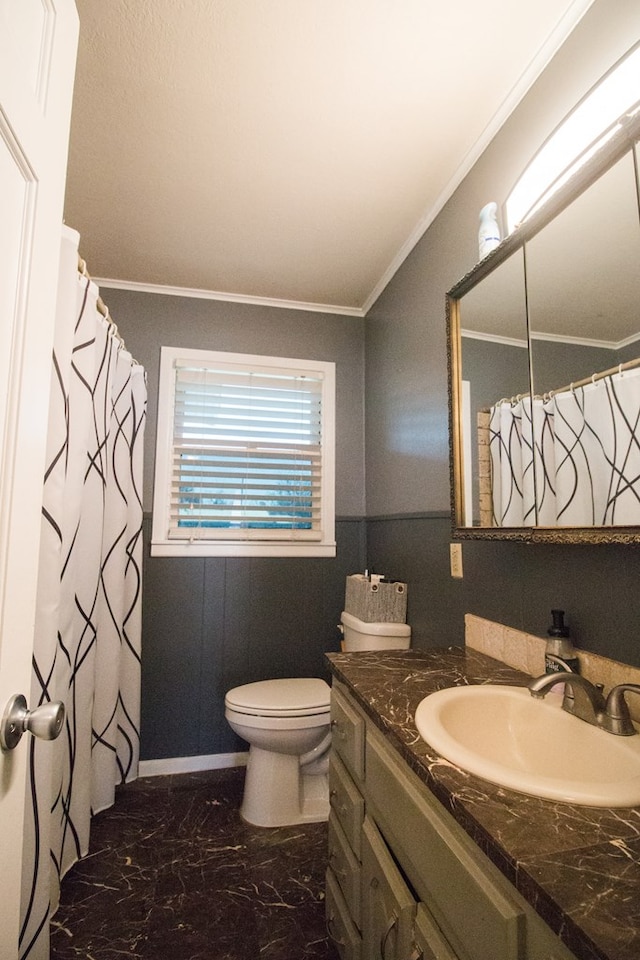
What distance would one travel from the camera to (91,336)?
148 cm

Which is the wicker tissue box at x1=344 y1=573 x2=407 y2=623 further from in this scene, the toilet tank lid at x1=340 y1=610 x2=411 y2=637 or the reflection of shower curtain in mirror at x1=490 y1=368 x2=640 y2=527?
the reflection of shower curtain in mirror at x1=490 y1=368 x2=640 y2=527

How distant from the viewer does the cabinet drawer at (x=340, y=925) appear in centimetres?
104

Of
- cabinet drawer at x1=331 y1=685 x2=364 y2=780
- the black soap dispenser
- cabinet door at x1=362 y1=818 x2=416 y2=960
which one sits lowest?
cabinet door at x1=362 y1=818 x2=416 y2=960

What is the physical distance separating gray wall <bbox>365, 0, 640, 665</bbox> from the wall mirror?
0.38 ft

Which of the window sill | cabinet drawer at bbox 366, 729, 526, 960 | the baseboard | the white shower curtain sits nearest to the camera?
cabinet drawer at bbox 366, 729, 526, 960

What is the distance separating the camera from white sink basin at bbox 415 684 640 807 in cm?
64

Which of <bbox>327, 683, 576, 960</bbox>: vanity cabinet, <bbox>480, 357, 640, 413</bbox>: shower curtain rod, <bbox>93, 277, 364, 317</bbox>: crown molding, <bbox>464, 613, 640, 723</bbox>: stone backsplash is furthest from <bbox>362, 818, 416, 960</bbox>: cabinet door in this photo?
<bbox>93, 277, 364, 317</bbox>: crown molding

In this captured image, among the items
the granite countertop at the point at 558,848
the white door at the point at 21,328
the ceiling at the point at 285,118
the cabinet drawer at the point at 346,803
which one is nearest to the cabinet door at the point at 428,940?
the granite countertop at the point at 558,848

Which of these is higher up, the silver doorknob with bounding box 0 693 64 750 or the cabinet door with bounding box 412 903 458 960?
the silver doorknob with bounding box 0 693 64 750

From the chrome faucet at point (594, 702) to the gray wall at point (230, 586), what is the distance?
62.9 inches

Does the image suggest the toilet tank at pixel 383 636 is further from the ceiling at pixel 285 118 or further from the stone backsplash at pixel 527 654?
the ceiling at pixel 285 118

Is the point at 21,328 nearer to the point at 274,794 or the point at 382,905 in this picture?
the point at 382,905

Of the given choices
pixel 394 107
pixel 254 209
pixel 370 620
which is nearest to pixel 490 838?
pixel 370 620

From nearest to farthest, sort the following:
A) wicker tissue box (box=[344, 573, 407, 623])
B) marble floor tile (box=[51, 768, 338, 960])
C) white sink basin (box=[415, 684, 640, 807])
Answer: white sink basin (box=[415, 684, 640, 807]) < marble floor tile (box=[51, 768, 338, 960]) < wicker tissue box (box=[344, 573, 407, 623])
